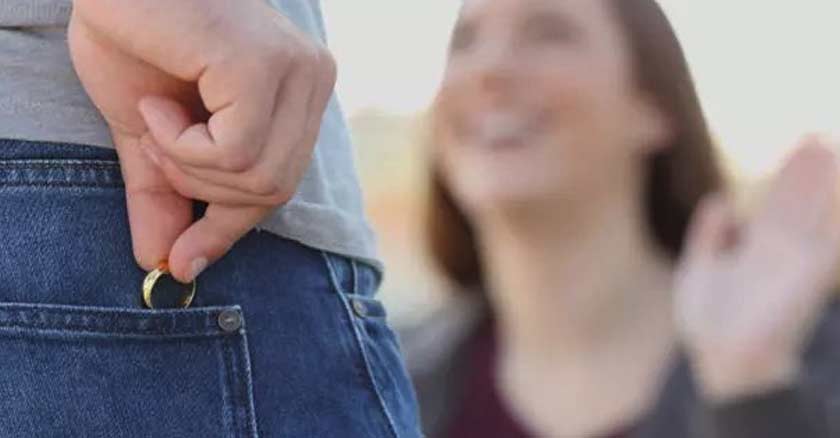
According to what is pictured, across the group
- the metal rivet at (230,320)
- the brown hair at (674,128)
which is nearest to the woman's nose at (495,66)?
the brown hair at (674,128)

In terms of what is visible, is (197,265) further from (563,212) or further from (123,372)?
(563,212)

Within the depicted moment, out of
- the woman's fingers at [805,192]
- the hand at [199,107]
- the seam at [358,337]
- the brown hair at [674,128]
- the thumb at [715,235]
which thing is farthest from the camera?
the brown hair at [674,128]

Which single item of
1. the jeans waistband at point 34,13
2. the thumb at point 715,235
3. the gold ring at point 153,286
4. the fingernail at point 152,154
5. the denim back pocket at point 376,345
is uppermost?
the jeans waistband at point 34,13

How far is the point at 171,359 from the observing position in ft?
2.34

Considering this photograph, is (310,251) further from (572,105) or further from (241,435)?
(572,105)

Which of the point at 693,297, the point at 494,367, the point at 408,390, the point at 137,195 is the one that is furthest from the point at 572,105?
the point at 137,195

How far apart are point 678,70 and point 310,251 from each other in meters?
1.38

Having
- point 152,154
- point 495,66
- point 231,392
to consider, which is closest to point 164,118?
point 152,154

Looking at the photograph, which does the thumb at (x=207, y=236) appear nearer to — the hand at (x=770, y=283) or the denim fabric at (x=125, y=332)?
the denim fabric at (x=125, y=332)

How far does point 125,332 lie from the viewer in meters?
0.70

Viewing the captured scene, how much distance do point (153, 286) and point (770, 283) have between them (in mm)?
786

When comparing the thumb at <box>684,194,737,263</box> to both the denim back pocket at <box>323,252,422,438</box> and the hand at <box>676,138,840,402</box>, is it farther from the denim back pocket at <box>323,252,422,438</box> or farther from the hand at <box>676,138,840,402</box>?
the denim back pocket at <box>323,252,422,438</box>

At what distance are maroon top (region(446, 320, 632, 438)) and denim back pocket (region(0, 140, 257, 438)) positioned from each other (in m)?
1.40

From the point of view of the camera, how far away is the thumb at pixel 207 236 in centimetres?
71
